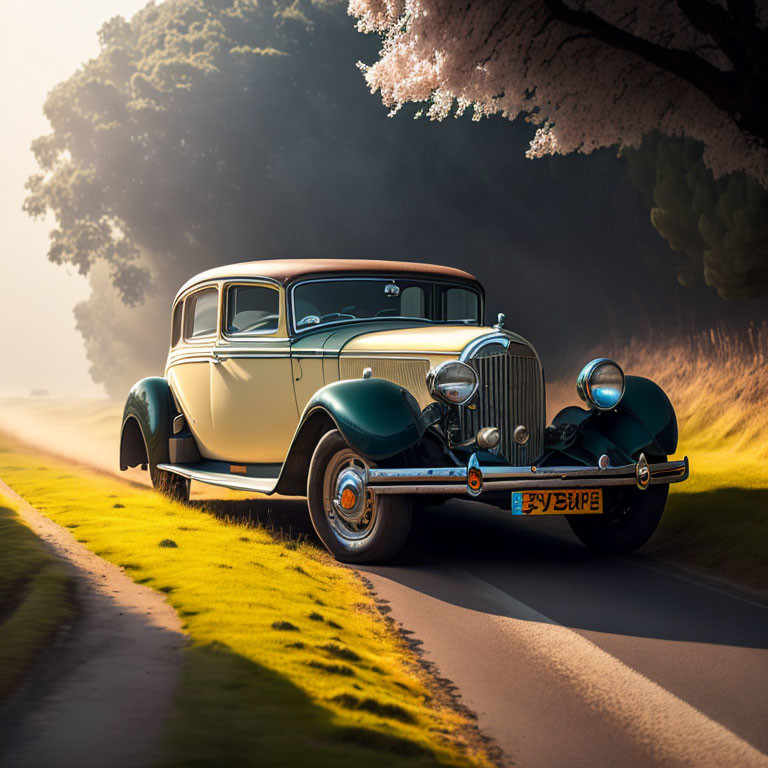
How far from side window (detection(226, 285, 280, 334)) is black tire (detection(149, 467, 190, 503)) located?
191 centimetres

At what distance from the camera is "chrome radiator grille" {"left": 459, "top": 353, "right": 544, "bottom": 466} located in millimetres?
7695

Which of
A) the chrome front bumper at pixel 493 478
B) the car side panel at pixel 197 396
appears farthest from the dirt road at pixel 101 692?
the car side panel at pixel 197 396

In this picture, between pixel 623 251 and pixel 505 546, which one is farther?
pixel 623 251

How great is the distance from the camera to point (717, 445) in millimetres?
15000

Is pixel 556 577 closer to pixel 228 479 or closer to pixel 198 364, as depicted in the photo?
pixel 228 479

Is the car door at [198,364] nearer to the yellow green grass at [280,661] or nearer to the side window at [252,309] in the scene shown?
the side window at [252,309]

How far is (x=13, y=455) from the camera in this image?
726 inches

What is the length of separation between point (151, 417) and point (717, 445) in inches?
323

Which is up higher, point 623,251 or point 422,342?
point 623,251

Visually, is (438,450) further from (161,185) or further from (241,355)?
(161,185)

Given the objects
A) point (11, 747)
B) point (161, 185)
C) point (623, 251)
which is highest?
point (161, 185)

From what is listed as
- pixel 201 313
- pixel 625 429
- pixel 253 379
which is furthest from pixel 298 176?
pixel 625 429

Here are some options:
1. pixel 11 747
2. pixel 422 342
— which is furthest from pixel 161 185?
pixel 11 747

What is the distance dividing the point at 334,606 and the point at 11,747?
2.79 metres
